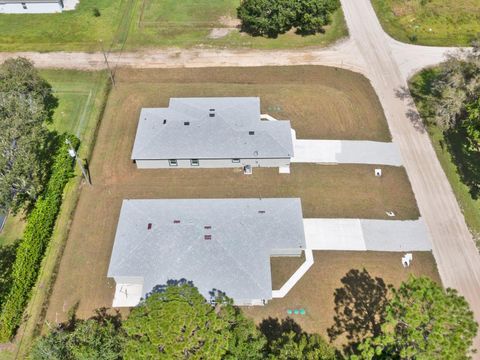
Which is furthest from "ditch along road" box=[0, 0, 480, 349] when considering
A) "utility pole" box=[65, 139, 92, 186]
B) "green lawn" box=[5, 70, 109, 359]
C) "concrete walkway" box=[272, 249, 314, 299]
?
"utility pole" box=[65, 139, 92, 186]

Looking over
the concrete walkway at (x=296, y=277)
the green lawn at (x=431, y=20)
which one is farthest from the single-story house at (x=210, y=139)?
the green lawn at (x=431, y=20)

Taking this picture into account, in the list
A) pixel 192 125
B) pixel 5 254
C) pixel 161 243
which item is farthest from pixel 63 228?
pixel 192 125

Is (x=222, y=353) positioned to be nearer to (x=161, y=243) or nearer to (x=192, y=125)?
(x=161, y=243)

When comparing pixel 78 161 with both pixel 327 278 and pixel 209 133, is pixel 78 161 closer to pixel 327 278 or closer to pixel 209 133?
pixel 209 133

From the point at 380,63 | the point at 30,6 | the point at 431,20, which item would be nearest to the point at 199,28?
the point at 380,63

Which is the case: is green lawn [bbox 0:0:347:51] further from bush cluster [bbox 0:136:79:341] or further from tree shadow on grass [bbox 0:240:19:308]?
tree shadow on grass [bbox 0:240:19:308]

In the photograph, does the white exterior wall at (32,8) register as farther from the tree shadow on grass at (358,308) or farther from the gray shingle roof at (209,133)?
the tree shadow on grass at (358,308)
